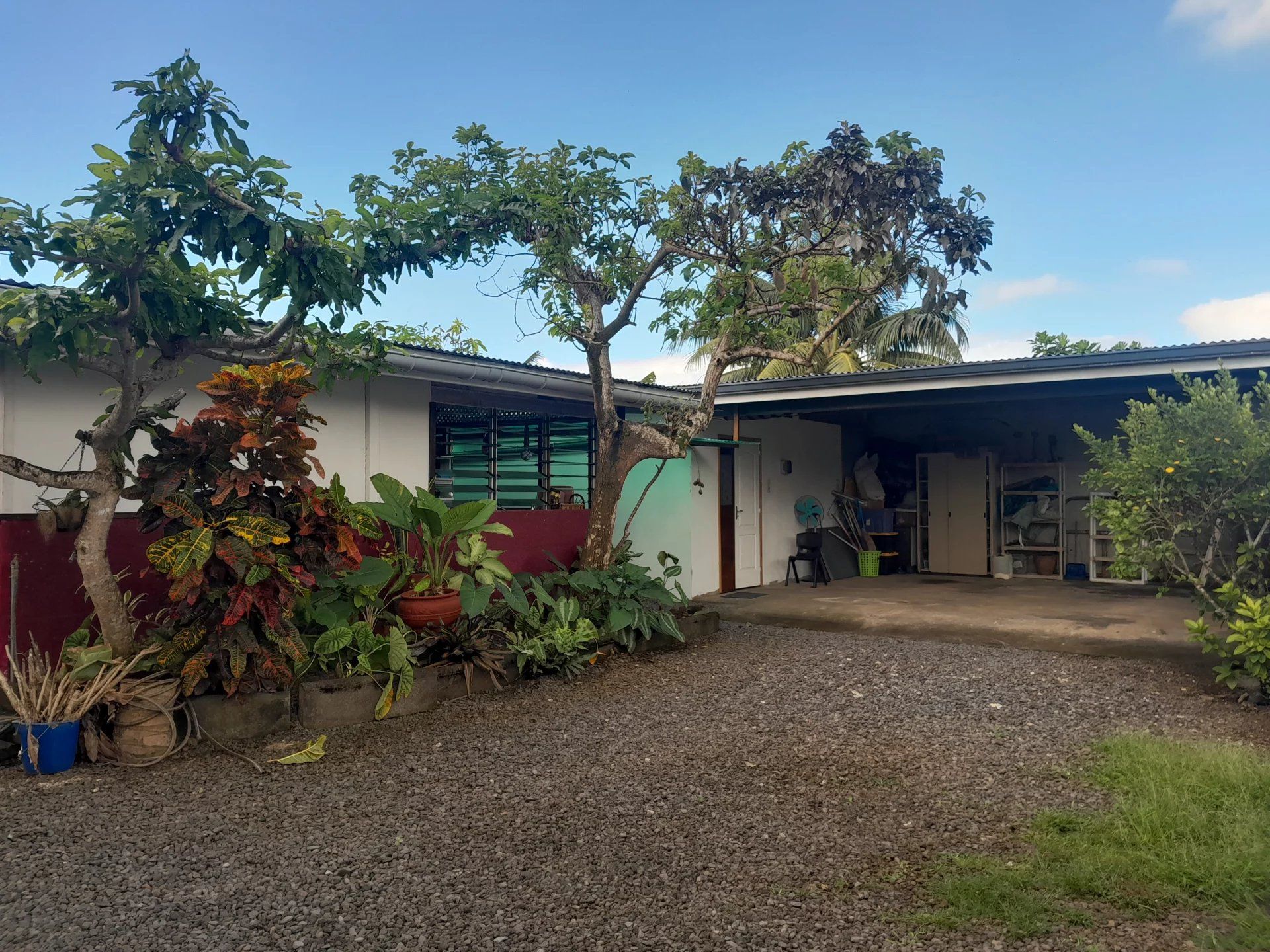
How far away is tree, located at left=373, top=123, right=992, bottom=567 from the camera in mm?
6172

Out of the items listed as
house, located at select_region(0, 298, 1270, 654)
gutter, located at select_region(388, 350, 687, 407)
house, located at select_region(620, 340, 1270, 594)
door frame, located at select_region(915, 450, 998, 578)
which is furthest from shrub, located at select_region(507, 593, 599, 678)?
door frame, located at select_region(915, 450, 998, 578)

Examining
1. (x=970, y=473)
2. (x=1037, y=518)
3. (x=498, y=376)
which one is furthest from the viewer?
(x=970, y=473)

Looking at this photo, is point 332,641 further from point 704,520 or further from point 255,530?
point 704,520

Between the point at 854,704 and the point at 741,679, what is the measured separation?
2.80ft

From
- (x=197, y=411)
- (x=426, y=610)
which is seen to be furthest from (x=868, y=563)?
(x=197, y=411)

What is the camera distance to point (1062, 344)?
14.9 m

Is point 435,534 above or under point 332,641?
above

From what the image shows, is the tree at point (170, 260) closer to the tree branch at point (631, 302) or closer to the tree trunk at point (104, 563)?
the tree trunk at point (104, 563)

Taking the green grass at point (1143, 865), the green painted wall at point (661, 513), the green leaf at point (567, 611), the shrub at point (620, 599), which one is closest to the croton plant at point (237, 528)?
the green leaf at point (567, 611)

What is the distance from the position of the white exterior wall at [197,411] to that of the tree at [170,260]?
37 cm

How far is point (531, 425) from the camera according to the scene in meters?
8.27

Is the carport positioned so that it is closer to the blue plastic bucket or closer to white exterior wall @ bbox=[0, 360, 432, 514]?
white exterior wall @ bbox=[0, 360, 432, 514]

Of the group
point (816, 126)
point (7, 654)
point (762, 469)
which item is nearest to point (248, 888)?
point (7, 654)

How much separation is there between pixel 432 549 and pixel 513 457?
2692 mm
